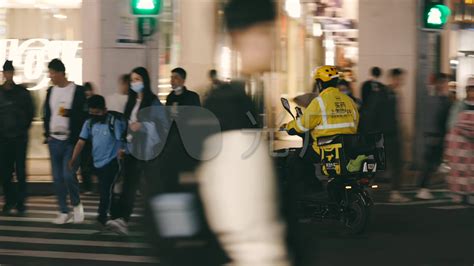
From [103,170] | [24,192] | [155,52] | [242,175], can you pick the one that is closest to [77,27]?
[155,52]

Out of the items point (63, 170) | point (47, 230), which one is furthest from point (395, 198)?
point (47, 230)

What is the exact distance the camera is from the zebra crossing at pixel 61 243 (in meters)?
8.83

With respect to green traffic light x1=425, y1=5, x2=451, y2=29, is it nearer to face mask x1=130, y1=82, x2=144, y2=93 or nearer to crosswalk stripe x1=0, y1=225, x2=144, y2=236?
face mask x1=130, y1=82, x2=144, y2=93

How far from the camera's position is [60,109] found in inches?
436

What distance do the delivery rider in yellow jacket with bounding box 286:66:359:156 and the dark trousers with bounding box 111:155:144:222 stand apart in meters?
1.59

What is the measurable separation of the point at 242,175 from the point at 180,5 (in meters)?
15.0

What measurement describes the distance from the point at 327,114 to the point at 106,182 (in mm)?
2337

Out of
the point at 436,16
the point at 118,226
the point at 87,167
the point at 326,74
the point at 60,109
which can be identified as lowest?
the point at 118,226

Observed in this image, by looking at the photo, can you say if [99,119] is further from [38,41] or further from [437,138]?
[38,41]

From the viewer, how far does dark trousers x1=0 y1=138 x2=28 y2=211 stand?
40.1ft

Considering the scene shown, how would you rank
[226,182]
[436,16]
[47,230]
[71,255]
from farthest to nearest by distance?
[436,16], [47,230], [71,255], [226,182]

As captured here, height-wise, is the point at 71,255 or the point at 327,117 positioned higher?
the point at 327,117

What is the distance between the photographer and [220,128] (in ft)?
10.9

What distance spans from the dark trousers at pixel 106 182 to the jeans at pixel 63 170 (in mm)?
589
